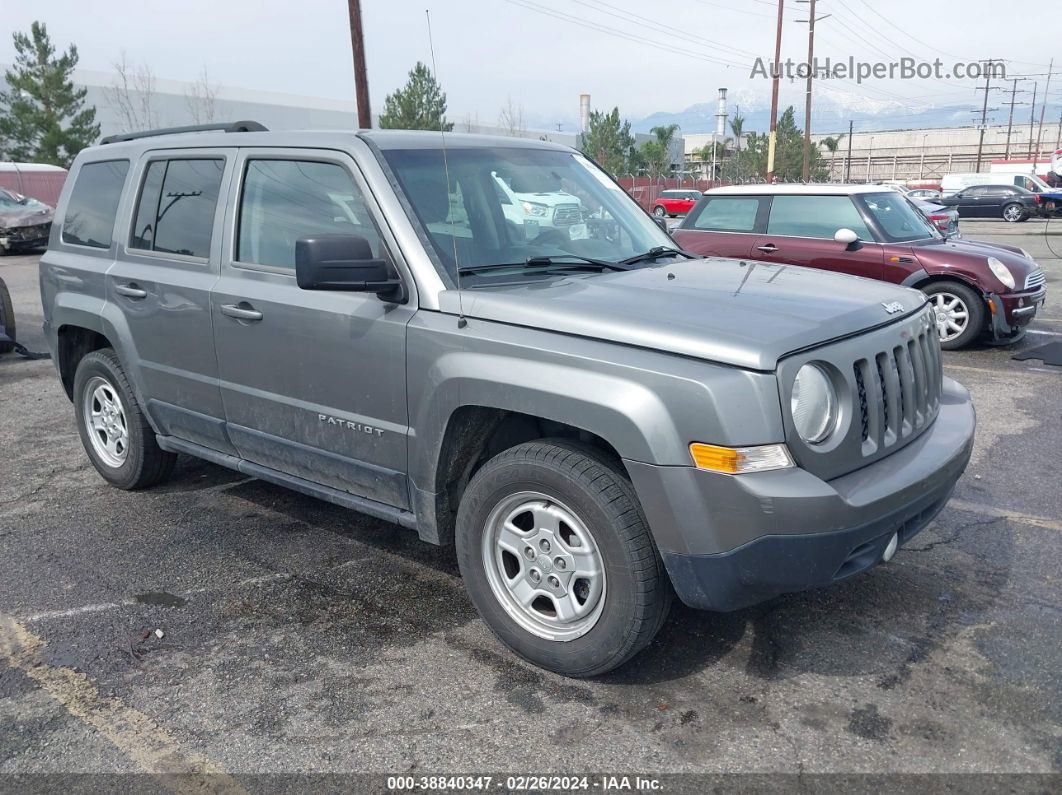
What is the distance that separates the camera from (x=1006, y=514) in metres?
4.79

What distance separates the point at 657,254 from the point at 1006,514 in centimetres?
237

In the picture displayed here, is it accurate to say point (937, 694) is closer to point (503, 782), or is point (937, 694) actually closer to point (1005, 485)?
point (503, 782)

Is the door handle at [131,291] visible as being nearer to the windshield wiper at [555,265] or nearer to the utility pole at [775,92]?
the windshield wiper at [555,265]

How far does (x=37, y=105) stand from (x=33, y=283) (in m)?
32.1

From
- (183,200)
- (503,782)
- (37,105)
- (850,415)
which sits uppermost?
(37,105)

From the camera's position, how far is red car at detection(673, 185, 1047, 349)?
9.15 metres

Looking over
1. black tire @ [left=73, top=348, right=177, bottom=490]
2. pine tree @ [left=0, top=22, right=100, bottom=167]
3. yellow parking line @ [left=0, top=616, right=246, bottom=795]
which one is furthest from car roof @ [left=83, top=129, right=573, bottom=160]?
pine tree @ [left=0, top=22, right=100, bottom=167]

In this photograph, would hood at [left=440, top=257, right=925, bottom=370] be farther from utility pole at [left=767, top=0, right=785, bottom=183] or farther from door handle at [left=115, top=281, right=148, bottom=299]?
utility pole at [left=767, top=0, right=785, bottom=183]

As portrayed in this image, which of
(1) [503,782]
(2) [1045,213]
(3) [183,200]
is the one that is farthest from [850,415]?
(2) [1045,213]

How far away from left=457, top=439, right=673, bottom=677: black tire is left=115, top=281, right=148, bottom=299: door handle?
234cm

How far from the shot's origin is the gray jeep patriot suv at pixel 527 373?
282 centimetres

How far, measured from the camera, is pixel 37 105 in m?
42.9

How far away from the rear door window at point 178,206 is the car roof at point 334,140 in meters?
0.12

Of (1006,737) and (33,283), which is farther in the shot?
(33,283)
